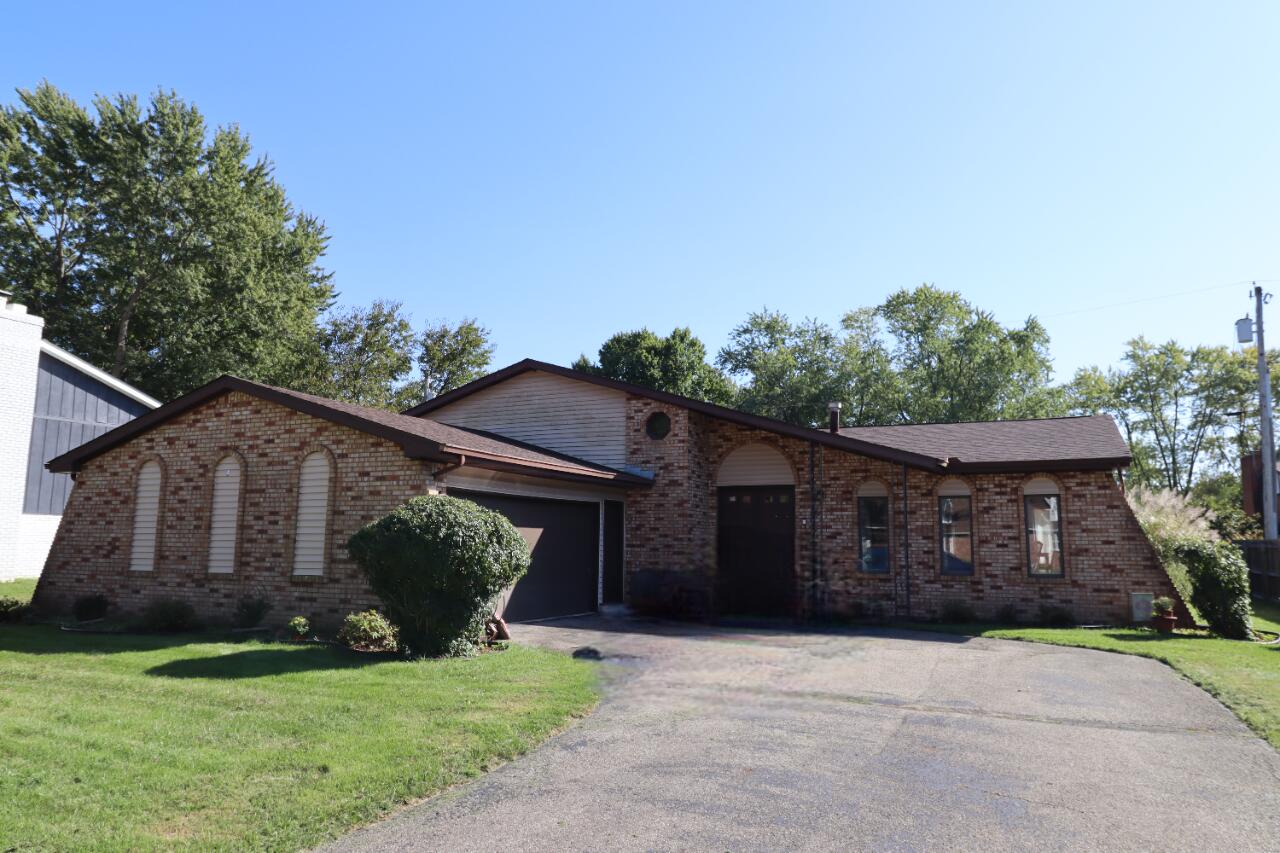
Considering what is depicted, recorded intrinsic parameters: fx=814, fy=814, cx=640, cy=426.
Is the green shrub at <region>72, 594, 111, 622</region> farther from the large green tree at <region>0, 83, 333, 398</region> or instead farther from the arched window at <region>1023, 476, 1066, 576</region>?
the large green tree at <region>0, 83, 333, 398</region>

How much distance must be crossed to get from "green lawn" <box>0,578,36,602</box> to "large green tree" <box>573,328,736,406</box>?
26830 millimetres

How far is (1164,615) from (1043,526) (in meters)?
2.41

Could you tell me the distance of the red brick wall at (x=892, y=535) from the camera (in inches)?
574

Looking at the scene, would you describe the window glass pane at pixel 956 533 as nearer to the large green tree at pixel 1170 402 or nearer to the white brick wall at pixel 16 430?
the white brick wall at pixel 16 430

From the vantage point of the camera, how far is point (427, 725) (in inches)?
259

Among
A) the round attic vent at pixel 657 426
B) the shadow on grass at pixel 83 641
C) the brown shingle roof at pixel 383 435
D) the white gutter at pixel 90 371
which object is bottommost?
the shadow on grass at pixel 83 641

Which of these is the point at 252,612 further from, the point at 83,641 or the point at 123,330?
the point at 123,330

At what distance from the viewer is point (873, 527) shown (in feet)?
53.4

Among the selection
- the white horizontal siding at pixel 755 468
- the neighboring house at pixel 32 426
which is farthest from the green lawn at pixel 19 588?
the white horizontal siding at pixel 755 468

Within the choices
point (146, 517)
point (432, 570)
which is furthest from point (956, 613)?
point (146, 517)

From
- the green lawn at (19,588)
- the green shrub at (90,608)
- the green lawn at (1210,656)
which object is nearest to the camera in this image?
the green lawn at (1210,656)

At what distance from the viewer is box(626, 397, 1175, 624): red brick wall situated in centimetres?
1458

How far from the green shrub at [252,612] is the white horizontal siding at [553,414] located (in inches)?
286

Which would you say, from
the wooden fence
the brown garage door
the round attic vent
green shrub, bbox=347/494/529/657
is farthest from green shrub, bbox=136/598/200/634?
the wooden fence
